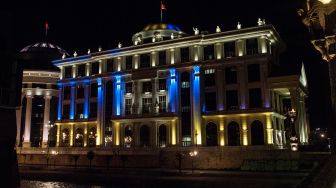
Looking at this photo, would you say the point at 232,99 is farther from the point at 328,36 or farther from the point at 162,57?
the point at 328,36

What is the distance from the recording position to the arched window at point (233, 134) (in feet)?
178

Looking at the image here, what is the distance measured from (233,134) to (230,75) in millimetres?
9753

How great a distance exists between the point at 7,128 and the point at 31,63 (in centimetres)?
6620

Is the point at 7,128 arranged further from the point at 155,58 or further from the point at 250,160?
the point at 155,58

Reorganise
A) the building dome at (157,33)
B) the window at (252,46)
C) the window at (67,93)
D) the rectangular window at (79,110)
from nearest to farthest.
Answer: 1. the window at (252,46)
2. the building dome at (157,33)
3. the rectangular window at (79,110)
4. the window at (67,93)

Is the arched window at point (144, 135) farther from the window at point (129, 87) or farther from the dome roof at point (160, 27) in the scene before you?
the dome roof at point (160, 27)

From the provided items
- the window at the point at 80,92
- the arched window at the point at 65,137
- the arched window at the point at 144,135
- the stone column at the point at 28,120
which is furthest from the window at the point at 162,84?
the stone column at the point at 28,120

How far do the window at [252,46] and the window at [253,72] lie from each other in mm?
2159

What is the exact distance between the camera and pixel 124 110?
64.5m

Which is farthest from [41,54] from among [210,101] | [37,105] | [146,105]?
[210,101]

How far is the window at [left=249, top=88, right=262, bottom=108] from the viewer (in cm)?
5356

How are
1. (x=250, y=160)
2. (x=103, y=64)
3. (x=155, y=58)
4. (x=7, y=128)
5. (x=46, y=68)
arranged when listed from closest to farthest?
(x=7, y=128), (x=250, y=160), (x=155, y=58), (x=103, y=64), (x=46, y=68)

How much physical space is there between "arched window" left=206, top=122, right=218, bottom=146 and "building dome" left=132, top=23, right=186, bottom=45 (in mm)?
19171

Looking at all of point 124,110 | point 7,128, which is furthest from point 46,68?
point 7,128
